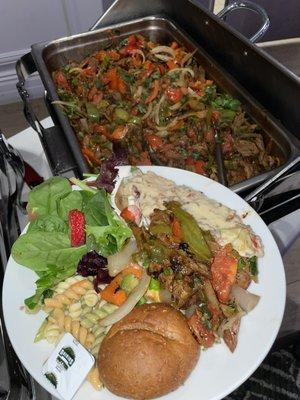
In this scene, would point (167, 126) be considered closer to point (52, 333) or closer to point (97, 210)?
point (97, 210)

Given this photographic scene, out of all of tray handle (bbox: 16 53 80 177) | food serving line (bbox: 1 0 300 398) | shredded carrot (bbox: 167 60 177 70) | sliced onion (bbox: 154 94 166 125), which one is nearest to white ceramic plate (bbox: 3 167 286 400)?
food serving line (bbox: 1 0 300 398)

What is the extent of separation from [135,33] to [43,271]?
1647 millimetres

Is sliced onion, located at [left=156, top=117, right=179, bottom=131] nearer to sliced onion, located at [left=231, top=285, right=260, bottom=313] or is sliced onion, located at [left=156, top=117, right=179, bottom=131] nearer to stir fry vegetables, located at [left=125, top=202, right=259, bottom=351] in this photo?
stir fry vegetables, located at [left=125, top=202, right=259, bottom=351]

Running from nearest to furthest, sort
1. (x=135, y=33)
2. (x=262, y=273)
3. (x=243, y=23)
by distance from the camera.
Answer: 1. (x=262, y=273)
2. (x=135, y=33)
3. (x=243, y=23)

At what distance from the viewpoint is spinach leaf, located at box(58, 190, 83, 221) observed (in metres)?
1.23

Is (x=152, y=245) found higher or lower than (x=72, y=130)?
lower

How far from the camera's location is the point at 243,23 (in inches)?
143

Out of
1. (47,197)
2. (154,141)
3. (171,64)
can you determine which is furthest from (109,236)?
(171,64)

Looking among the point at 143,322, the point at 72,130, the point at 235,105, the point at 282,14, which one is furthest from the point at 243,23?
the point at 143,322

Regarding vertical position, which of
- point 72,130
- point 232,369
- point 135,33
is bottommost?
point 232,369

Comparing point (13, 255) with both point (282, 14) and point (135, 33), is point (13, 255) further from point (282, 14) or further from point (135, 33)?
Answer: point (282, 14)

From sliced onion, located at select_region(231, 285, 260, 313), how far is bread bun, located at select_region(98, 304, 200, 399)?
0.49ft

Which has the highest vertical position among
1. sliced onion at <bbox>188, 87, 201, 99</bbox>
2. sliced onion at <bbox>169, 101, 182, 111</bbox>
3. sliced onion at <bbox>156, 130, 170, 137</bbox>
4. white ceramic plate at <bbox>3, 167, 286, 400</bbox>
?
sliced onion at <bbox>188, 87, 201, 99</bbox>

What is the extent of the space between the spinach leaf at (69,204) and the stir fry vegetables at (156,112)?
0.39 metres
